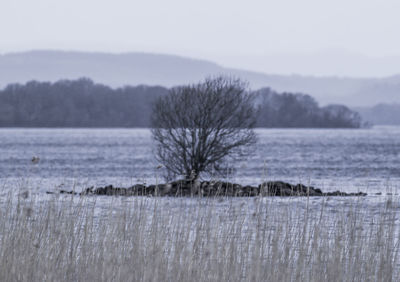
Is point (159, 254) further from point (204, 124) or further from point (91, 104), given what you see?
point (91, 104)

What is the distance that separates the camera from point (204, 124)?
27.8m

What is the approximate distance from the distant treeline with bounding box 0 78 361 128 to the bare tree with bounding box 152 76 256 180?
6012 inches

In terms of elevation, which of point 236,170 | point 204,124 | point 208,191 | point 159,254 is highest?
point 204,124

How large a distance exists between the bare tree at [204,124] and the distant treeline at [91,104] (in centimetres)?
15269

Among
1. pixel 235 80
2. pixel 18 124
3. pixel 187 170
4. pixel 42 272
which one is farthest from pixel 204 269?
pixel 18 124

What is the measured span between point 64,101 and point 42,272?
594 feet

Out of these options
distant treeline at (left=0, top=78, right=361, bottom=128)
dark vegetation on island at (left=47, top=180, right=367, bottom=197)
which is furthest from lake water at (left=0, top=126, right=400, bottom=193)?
distant treeline at (left=0, top=78, right=361, bottom=128)

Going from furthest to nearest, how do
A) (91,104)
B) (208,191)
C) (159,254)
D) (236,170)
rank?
(91,104)
(236,170)
(208,191)
(159,254)

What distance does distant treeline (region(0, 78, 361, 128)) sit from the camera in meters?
183

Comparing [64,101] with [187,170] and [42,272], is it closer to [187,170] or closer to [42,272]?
[187,170]

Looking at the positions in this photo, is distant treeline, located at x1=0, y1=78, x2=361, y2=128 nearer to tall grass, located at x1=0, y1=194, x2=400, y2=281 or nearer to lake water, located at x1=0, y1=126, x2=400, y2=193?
lake water, located at x1=0, y1=126, x2=400, y2=193

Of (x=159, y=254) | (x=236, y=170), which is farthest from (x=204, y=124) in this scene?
(x=159, y=254)

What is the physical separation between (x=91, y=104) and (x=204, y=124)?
534 ft

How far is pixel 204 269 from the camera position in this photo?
8828 millimetres
